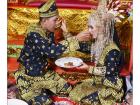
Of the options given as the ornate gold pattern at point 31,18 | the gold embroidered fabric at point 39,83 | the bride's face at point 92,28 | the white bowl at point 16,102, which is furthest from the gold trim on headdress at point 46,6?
the white bowl at point 16,102

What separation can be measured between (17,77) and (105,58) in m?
0.50

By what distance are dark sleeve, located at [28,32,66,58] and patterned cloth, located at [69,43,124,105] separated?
0.22 m

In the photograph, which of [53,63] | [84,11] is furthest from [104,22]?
[53,63]

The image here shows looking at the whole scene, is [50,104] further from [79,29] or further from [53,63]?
[79,29]

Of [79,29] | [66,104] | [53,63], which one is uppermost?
[79,29]

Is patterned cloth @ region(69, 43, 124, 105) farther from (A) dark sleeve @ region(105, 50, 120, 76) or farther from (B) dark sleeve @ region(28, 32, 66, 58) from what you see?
(B) dark sleeve @ region(28, 32, 66, 58)

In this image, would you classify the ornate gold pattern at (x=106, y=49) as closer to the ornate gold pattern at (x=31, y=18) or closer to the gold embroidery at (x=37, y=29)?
the ornate gold pattern at (x=31, y=18)

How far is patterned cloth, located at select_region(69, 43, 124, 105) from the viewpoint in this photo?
10.1 ft

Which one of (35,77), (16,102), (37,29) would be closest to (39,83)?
(35,77)

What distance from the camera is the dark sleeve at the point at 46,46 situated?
3070 mm

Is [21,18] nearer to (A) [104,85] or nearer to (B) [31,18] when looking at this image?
(B) [31,18]

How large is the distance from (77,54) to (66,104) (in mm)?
287
